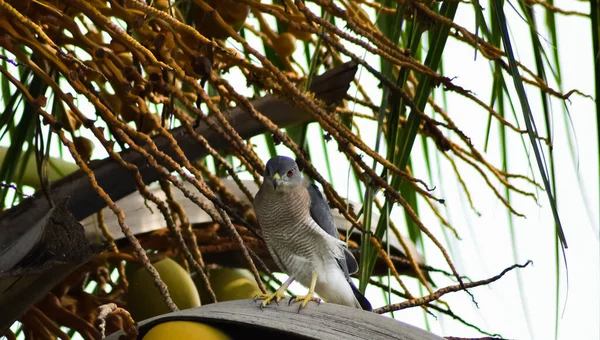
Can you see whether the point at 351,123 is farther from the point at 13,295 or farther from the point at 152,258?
the point at 13,295

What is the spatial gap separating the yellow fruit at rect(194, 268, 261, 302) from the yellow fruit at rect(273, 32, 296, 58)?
30 cm

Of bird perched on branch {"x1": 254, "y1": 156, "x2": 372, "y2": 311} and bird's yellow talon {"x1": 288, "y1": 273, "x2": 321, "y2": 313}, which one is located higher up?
bird perched on branch {"x1": 254, "y1": 156, "x2": 372, "y2": 311}

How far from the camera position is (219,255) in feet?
4.04

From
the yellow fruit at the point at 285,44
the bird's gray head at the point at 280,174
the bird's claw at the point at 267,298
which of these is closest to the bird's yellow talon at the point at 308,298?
the bird's claw at the point at 267,298

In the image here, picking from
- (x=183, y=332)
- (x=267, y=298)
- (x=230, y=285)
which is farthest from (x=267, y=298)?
(x=230, y=285)

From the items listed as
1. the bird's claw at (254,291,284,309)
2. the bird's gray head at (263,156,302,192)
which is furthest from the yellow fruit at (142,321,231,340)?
the bird's gray head at (263,156,302,192)

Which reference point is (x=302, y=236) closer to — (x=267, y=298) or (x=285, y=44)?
(x=285, y=44)

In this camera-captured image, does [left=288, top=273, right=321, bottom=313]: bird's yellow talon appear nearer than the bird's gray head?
Yes

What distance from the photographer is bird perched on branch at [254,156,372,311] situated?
4.08 ft

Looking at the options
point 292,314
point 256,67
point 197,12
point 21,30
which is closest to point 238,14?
point 197,12

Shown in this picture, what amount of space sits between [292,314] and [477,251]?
49 cm

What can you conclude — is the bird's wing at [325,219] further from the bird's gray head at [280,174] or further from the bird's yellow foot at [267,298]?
the bird's yellow foot at [267,298]

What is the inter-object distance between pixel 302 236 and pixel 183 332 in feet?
1.81

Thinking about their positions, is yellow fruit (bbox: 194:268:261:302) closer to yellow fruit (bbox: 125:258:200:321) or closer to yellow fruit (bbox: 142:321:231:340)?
yellow fruit (bbox: 125:258:200:321)
